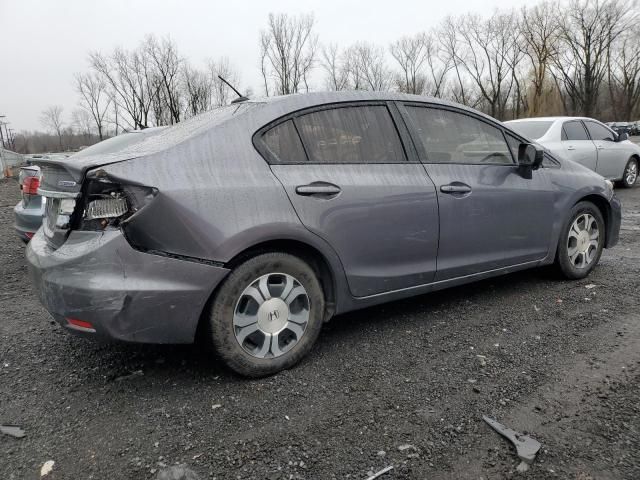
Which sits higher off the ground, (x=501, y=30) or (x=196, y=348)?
(x=501, y=30)

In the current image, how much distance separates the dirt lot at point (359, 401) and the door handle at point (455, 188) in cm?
92

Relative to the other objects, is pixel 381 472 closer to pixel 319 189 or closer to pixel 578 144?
pixel 319 189

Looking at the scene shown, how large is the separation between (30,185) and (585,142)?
9.09m

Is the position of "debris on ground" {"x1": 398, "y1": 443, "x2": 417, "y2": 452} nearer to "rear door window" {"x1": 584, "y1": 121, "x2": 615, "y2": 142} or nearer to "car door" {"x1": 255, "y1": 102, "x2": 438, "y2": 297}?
"car door" {"x1": 255, "y1": 102, "x2": 438, "y2": 297}

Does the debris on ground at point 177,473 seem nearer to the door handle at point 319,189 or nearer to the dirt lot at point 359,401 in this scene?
the dirt lot at point 359,401

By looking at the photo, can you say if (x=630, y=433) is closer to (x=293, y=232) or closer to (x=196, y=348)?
(x=293, y=232)

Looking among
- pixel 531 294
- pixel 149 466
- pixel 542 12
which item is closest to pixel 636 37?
pixel 542 12

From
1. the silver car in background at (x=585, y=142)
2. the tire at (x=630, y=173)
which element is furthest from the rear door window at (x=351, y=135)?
the tire at (x=630, y=173)

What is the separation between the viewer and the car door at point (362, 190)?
107 inches

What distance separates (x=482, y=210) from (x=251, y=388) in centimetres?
200

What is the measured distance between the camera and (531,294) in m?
3.99

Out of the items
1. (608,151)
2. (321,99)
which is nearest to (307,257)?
(321,99)

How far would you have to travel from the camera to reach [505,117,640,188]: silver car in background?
8641 millimetres

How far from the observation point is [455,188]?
3.29 metres
